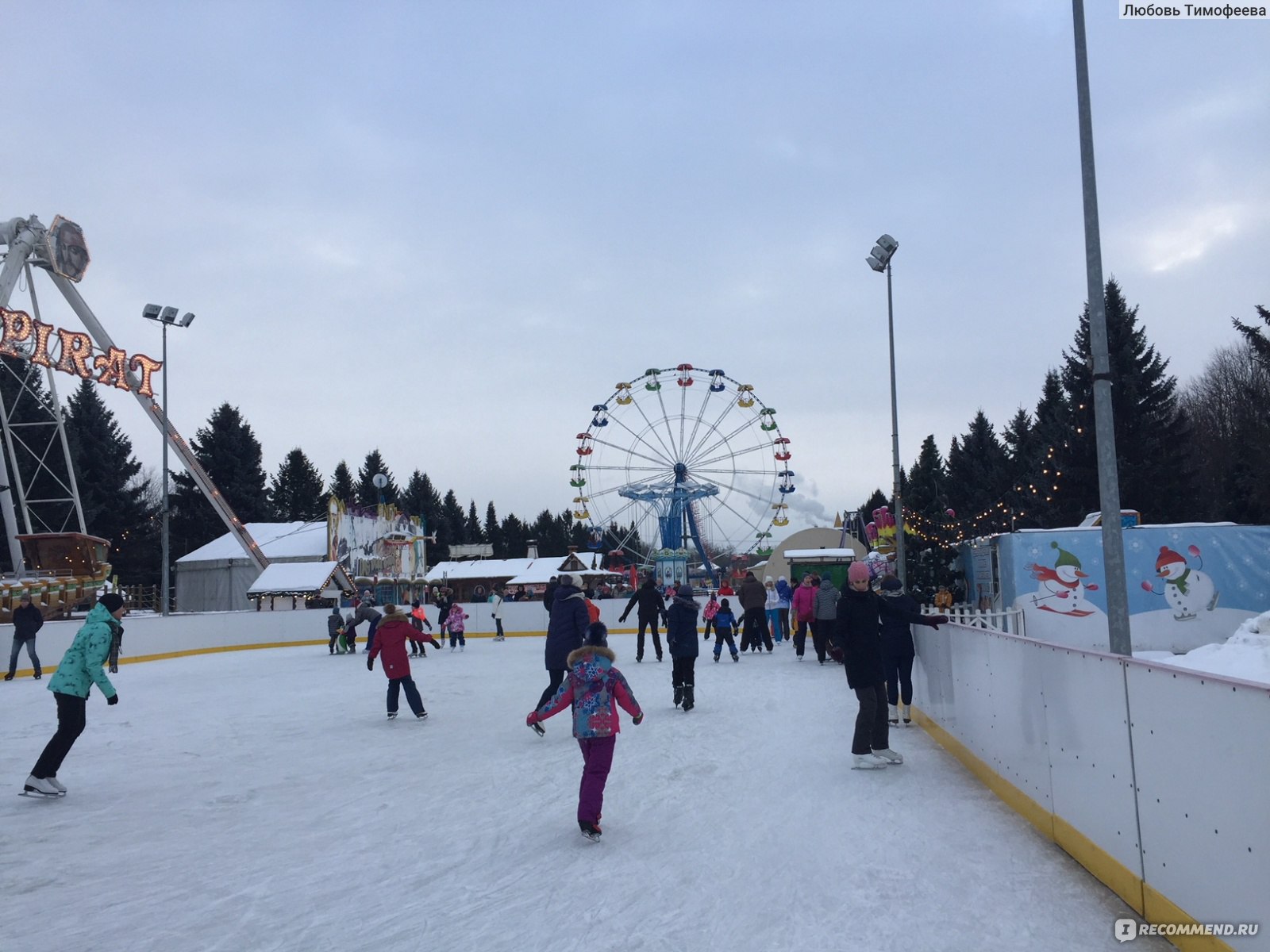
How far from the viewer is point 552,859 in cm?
550

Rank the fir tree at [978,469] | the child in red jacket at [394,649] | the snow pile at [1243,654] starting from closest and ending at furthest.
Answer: the child in red jacket at [394,649], the snow pile at [1243,654], the fir tree at [978,469]

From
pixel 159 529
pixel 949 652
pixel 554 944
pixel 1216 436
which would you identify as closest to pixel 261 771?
pixel 554 944

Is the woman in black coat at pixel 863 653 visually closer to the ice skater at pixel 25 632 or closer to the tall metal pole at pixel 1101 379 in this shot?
the tall metal pole at pixel 1101 379

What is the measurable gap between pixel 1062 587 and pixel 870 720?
12774 millimetres

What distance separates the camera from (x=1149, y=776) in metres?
4.16

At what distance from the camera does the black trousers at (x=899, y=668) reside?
9.37 meters

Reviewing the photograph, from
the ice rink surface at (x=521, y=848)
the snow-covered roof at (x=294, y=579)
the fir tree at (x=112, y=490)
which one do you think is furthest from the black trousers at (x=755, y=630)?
the fir tree at (x=112, y=490)

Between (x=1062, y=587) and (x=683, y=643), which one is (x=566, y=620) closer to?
(x=683, y=643)

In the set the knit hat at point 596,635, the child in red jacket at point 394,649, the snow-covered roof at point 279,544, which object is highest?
the snow-covered roof at point 279,544

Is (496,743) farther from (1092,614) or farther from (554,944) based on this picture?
(1092,614)

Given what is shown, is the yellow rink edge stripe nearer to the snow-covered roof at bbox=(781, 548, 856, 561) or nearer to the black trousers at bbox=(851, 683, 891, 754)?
the black trousers at bbox=(851, 683, 891, 754)

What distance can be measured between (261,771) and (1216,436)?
1767 inches

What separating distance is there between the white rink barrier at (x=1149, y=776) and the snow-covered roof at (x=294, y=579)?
32106 millimetres

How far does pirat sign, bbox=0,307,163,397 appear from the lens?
2708 cm
